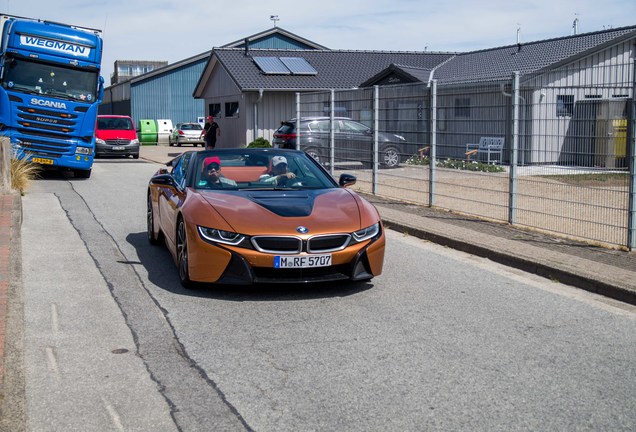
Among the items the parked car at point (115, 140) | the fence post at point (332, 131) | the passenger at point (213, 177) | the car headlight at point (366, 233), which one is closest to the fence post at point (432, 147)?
the fence post at point (332, 131)

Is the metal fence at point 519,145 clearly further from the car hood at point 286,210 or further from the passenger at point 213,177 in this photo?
the passenger at point 213,177

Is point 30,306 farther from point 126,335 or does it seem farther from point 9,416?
point 9,416

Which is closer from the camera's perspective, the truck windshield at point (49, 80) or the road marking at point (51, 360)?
the road marking at point (51, 360)

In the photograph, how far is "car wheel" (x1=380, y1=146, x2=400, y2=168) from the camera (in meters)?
14.6

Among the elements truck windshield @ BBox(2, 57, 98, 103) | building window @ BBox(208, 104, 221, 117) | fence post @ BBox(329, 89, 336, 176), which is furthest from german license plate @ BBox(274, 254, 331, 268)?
building window @ BBox(208, 104, 221, 117)

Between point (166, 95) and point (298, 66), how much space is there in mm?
22567

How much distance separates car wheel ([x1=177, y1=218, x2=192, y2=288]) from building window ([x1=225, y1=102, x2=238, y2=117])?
29.4 m

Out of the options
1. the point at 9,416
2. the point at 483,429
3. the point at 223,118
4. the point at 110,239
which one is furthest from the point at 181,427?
the point at 223,118

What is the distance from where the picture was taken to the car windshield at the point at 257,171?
8414 mm

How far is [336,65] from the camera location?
39.0 meters

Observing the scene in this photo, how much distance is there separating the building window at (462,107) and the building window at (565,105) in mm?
2300

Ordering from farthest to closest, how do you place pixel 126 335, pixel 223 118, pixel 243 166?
pixel 223 118
pixel 243 166
pixel 126 335

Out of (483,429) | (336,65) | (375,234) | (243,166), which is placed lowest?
(483,429)

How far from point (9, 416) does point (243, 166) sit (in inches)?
191
